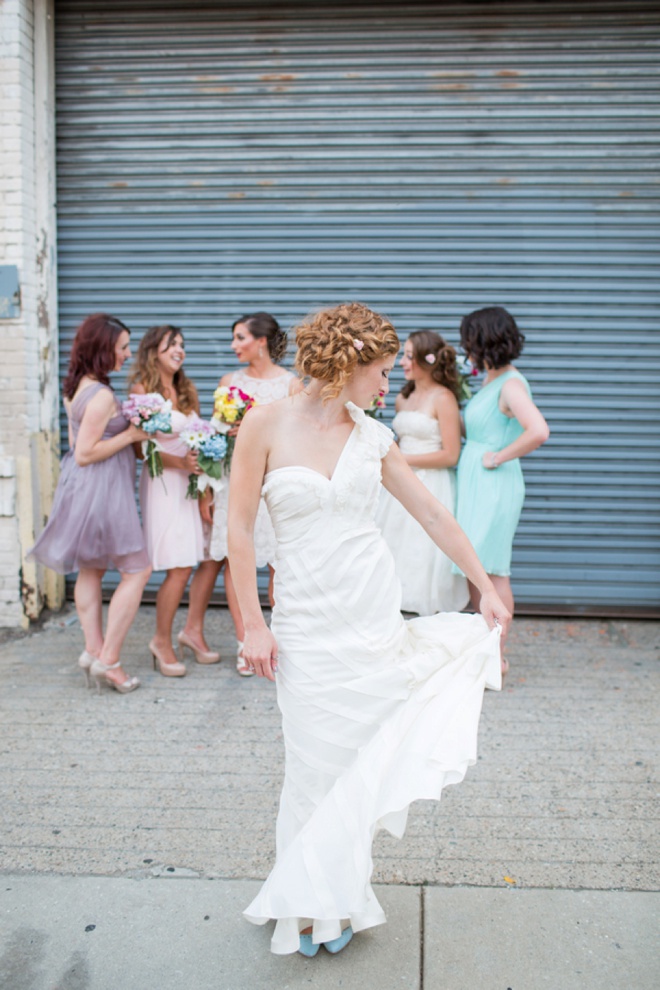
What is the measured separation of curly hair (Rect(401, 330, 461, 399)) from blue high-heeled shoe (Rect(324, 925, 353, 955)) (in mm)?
3261

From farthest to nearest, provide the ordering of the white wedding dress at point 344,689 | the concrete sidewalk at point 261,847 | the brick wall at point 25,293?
1. the brick wall at point 25,293
2. the concrete sidewalk at point 261,847
3. the white wedding dress at point 344,689

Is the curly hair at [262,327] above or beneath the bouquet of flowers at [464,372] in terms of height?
above

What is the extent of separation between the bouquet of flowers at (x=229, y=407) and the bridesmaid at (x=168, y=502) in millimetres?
225

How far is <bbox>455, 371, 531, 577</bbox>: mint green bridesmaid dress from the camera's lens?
5.00 metres

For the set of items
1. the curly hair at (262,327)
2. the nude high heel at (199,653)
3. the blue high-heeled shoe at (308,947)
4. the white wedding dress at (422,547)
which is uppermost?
the curly hair at (262,327)

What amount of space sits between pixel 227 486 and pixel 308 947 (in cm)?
297

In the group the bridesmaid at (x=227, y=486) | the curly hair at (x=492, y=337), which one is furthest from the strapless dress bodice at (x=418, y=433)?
the bridesmaid at (x=227, y=486)

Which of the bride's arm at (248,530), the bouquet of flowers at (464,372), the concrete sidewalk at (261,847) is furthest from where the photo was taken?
the bouquet of flowers at (464,372)

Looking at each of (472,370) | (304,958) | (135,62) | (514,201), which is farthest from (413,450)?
(135,62)

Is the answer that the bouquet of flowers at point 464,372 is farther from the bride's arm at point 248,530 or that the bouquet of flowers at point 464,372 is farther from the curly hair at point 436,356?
the bride's arm at point 248,530

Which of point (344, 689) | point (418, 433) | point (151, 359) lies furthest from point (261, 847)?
point (151, 359)

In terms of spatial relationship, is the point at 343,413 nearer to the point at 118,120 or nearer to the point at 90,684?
the point at 90,684

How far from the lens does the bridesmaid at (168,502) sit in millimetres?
5094

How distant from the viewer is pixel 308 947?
2.72 m
